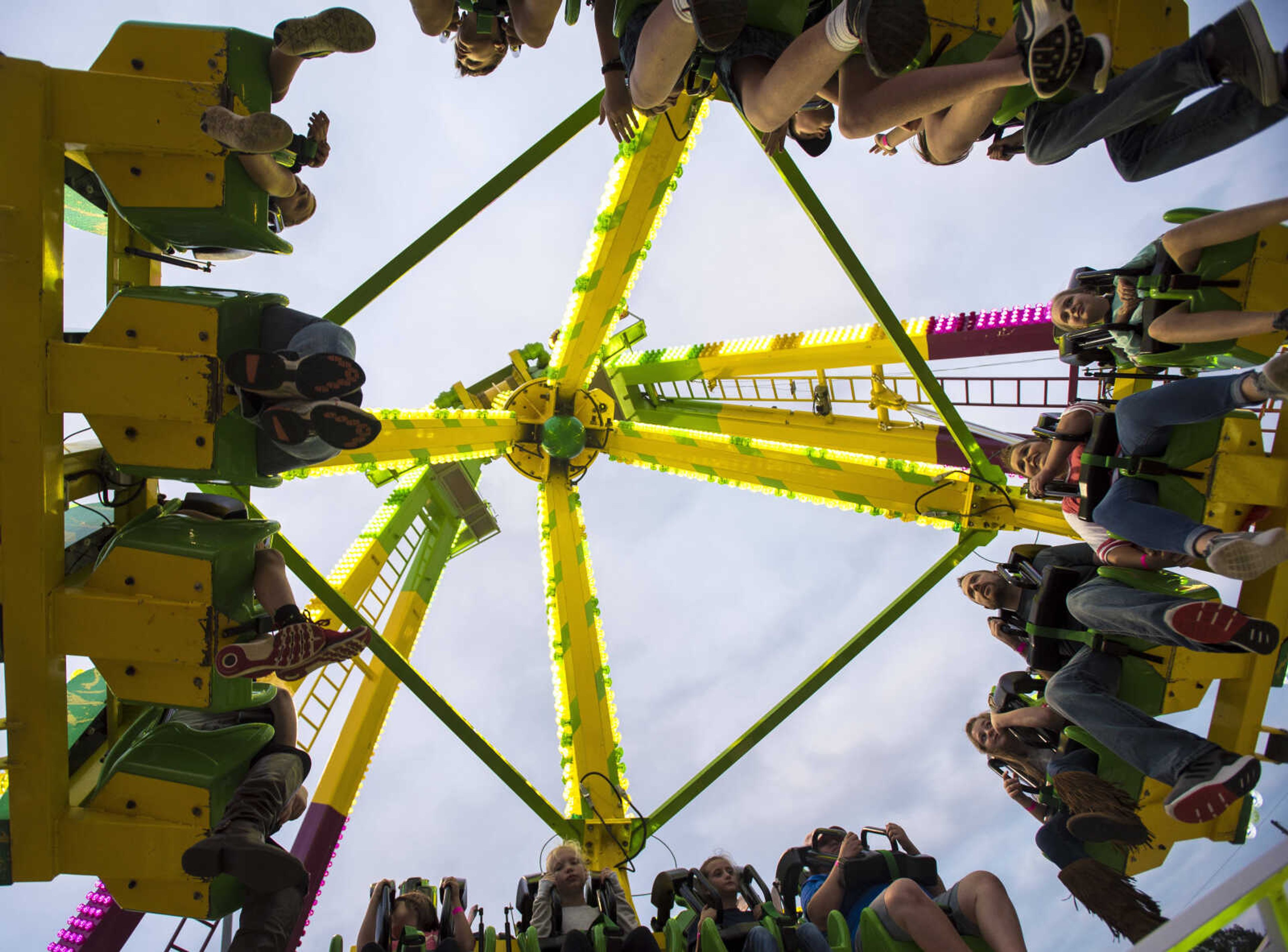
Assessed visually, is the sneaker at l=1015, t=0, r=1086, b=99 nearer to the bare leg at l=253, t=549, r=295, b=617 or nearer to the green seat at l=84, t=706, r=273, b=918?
the bare leg at l=253, t=549, r=295, b=617

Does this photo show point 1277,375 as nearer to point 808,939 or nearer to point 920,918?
point 920,918

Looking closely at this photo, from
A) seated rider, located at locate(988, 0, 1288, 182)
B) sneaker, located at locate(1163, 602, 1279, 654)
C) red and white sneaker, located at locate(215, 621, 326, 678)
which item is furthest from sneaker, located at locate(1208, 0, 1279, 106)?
red and white sneaker, located at locate(215, 621, 326, 678)

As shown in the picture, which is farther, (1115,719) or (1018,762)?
(1018,762)

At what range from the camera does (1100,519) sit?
4.50 m

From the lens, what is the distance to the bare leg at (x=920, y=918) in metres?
4.21

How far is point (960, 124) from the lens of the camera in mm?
4098

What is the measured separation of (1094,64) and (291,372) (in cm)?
335

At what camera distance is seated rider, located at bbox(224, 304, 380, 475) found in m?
3.93

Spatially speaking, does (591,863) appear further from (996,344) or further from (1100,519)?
(996,344)

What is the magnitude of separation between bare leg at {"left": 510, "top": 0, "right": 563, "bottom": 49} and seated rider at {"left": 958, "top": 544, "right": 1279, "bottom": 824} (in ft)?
13.3

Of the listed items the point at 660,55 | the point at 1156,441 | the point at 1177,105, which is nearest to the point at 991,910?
the point at 1156,441

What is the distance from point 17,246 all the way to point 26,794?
101 inches

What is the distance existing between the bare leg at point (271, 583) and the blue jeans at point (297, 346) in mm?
445

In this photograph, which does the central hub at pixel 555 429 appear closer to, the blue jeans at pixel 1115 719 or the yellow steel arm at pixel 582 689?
the yellow steel arm at pixel 582 689
